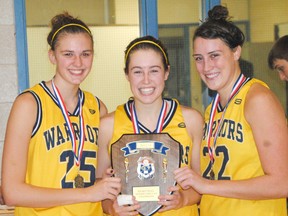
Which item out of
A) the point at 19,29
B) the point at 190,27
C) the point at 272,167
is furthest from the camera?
the point at 190,27

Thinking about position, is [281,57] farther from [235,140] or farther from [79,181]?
[79,181]

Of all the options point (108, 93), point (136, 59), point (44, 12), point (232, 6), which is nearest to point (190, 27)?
point (232, 6)

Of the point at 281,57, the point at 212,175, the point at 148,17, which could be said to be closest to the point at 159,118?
the point at 212,175

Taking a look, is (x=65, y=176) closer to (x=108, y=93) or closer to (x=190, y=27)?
(x=108, y=93)

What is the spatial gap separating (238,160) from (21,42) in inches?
100

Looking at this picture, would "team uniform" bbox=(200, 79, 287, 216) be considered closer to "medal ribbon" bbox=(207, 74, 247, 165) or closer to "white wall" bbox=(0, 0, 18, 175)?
"medal ribbon" bbox=(207, 74, 247, 165)

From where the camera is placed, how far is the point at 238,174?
7.79 feet

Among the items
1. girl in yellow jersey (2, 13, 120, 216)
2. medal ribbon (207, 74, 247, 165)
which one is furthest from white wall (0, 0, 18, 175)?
medal ribbon (207, 74, 247, 165)

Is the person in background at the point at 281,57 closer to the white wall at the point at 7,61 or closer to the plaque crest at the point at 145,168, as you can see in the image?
the plaque crest at the point at 145,168

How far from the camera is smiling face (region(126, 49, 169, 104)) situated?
2561 mm

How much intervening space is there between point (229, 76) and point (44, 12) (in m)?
2.39

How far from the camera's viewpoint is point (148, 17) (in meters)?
4.50

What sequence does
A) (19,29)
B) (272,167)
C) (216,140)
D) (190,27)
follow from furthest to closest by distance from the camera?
(190,27) → (19,29) → (216,140) → (272,167)

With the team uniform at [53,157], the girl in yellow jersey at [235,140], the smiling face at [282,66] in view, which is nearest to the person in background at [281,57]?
the smiling face at [282,66]
